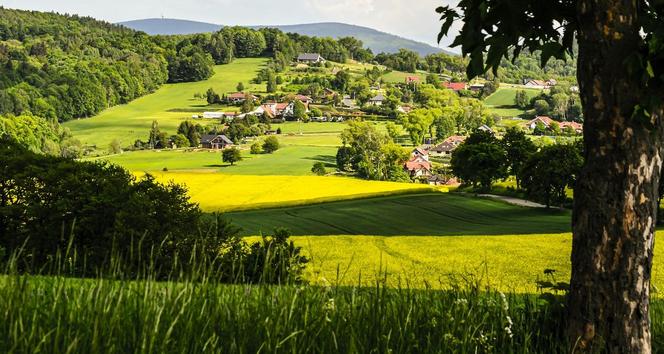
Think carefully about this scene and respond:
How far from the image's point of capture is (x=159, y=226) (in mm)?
29156

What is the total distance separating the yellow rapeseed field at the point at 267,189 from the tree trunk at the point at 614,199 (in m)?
53.3

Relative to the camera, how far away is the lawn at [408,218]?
47.6 m

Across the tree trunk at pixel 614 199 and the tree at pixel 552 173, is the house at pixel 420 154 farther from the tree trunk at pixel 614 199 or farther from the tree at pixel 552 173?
the tree trunk at pixel 614 199

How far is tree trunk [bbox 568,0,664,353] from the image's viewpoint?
4664 millimetres

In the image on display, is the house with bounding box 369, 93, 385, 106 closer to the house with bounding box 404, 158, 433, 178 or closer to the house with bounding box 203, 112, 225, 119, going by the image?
the house with bounding box 203, 112, 225, 119

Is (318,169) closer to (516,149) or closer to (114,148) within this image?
(516,149)

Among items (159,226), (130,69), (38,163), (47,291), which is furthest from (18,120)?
(47,291)

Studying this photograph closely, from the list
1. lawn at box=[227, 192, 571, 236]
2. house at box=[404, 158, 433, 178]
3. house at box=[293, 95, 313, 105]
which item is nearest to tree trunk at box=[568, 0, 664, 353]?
lawn at box=[227, 192, 571, 236]

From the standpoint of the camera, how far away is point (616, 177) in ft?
15.3

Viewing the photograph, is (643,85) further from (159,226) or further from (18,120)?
(18,120)

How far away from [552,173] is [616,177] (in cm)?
5654

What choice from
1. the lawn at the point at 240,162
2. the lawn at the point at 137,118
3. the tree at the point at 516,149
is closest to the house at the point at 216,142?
the lawn at the point at 240,162

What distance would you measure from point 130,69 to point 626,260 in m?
208

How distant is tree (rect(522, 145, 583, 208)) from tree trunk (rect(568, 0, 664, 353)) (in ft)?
183
